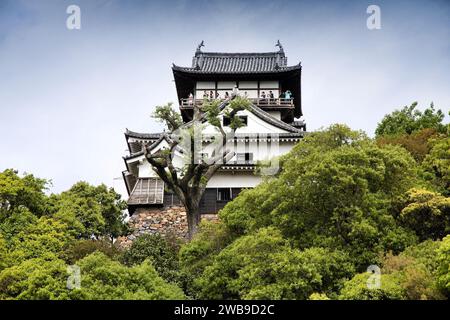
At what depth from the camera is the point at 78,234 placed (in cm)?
2928

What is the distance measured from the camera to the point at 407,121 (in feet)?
138

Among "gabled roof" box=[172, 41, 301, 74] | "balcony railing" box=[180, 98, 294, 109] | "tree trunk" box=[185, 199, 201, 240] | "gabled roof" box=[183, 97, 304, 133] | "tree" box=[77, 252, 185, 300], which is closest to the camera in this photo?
"tree" box=[77, 252, 185, 300]

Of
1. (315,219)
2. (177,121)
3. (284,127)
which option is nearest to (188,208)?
(177,121)

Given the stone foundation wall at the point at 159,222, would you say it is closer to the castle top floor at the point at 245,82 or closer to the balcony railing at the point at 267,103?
the balcony railing at the point at 267,103

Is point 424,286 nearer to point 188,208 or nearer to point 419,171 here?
point 419,171

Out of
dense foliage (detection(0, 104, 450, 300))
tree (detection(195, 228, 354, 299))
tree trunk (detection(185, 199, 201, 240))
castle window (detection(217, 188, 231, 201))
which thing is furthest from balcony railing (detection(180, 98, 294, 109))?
tree (detection(195, 228, 354, 299))

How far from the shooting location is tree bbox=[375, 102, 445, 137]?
4069 centimetres

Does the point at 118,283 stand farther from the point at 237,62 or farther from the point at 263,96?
the point at 237,62

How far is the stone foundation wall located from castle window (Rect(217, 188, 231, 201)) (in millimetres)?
1265

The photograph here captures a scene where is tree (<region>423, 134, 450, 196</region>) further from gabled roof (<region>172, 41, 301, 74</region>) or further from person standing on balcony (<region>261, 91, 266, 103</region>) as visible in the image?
gabled roof (<region>172, 41, 301, 74</region>)

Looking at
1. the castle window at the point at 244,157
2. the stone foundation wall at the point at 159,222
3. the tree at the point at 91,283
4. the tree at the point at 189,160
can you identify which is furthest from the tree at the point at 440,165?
the tree at the point at 91,283

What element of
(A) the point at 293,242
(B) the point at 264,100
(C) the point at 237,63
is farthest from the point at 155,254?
(C) the point at 237,63

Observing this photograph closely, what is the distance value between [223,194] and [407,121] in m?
13.1

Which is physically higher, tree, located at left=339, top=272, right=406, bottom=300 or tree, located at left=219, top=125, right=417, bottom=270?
tree, located at left=219, top=125, right=417, bottom=270
